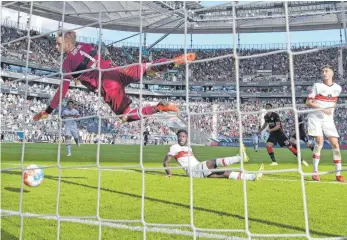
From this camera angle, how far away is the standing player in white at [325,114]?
16.3 feet

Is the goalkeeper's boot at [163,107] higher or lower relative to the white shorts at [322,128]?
higher

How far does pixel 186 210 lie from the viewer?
336 centimetres

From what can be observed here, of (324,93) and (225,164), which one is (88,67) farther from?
(324,93)

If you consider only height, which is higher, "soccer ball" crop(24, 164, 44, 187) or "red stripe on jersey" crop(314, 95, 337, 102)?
"red stripe on jersey" crop(314, 95, 337, 102)

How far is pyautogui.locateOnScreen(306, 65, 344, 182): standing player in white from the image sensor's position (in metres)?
4.96

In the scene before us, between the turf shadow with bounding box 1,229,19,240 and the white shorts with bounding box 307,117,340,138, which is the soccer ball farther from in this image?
the white shorts with bounding box 307,117,340,138

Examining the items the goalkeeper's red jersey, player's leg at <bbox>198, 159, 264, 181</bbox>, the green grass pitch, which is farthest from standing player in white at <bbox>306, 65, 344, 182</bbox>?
the goalkeeper's red jersey

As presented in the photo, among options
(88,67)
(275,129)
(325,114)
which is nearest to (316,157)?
(325,114)

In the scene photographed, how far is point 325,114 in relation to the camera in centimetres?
530

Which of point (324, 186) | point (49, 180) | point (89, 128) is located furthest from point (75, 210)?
point (89, 128)

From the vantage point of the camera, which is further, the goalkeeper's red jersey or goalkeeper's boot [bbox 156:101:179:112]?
the goalkeeper's red jersey

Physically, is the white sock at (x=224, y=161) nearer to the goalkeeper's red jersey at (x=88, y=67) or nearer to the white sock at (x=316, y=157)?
the white sock at (x=316, y=157)

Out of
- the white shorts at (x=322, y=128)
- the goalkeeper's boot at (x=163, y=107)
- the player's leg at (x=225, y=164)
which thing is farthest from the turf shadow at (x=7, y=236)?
the white shorts at (x=322, y=128)

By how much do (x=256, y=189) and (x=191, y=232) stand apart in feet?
6.90
